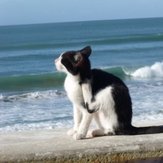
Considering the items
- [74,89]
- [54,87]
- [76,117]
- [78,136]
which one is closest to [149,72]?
[54,87]

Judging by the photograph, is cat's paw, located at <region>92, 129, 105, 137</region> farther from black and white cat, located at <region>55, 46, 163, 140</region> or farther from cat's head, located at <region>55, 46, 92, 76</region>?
cat's head, located at <region>55, 46, 92, 76</region>

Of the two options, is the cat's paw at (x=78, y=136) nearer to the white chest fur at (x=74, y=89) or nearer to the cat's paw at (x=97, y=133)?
the cat's paw at (x=97, y=133)

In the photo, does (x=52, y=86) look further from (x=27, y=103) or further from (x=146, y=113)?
(x=146, y=113)

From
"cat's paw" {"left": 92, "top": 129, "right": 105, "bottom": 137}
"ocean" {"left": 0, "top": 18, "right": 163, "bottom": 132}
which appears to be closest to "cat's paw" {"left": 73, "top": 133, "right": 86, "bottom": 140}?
"cat's paw" {"left": 92, "top": 129, "right": 105, "bottom": 137}

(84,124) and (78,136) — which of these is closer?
(78,136)

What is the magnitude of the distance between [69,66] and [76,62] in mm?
54

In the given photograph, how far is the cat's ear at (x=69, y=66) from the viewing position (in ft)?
12.1

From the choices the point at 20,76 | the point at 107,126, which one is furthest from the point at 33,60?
the point at 107,126

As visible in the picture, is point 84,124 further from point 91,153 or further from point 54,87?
point 54,87

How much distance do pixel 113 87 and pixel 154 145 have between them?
114cm

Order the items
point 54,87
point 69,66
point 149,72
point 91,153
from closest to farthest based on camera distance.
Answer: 1. point 91,153
2. point 69,66
3. point 54,87
4. point 149,72

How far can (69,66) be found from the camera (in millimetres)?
3695

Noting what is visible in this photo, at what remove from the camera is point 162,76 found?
19.6 meters

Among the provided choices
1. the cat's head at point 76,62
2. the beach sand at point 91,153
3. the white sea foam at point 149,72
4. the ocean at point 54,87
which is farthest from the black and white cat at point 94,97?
the white sea foam at point 149,72
